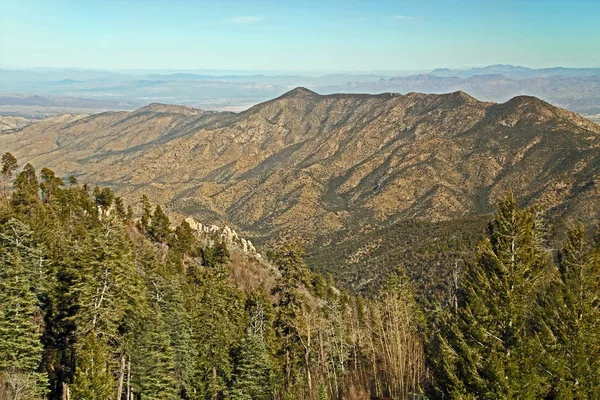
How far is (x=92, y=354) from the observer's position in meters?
24.8

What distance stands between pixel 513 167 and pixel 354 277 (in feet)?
316

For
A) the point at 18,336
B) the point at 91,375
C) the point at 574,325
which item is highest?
the point at 574,325

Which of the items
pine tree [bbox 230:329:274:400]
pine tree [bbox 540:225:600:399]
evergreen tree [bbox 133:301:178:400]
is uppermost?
pine tree [bbox 540:225:600:399]

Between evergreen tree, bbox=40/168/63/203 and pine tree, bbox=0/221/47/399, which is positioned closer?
pine tree, bbox=0/221/47/399

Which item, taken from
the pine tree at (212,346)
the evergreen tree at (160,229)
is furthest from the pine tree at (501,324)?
the evergreen tree at (160,229)

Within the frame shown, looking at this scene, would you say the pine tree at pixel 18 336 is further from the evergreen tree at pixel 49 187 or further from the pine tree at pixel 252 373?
the evergreen tree at pixel 49 187

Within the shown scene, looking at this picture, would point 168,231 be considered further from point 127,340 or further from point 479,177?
point 479,177

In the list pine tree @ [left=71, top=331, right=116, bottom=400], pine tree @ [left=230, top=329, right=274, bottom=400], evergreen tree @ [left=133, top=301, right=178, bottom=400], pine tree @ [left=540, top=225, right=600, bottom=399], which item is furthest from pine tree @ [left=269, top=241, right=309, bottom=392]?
pine tree @ [left=540, top=225, right=600, bottom=399]

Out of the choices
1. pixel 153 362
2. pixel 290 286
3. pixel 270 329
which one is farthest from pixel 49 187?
pixel 290 286

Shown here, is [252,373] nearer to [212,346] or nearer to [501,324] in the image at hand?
[212,346]

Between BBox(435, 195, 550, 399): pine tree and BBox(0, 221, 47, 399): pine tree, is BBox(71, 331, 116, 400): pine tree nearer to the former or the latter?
BBox(0, 221, 47, 399): pine tree

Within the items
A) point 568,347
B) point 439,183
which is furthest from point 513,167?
point 568,347

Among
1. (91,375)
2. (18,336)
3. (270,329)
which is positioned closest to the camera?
(91,375)

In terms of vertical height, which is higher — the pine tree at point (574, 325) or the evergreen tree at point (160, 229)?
the pine tree at point (574, 325)
